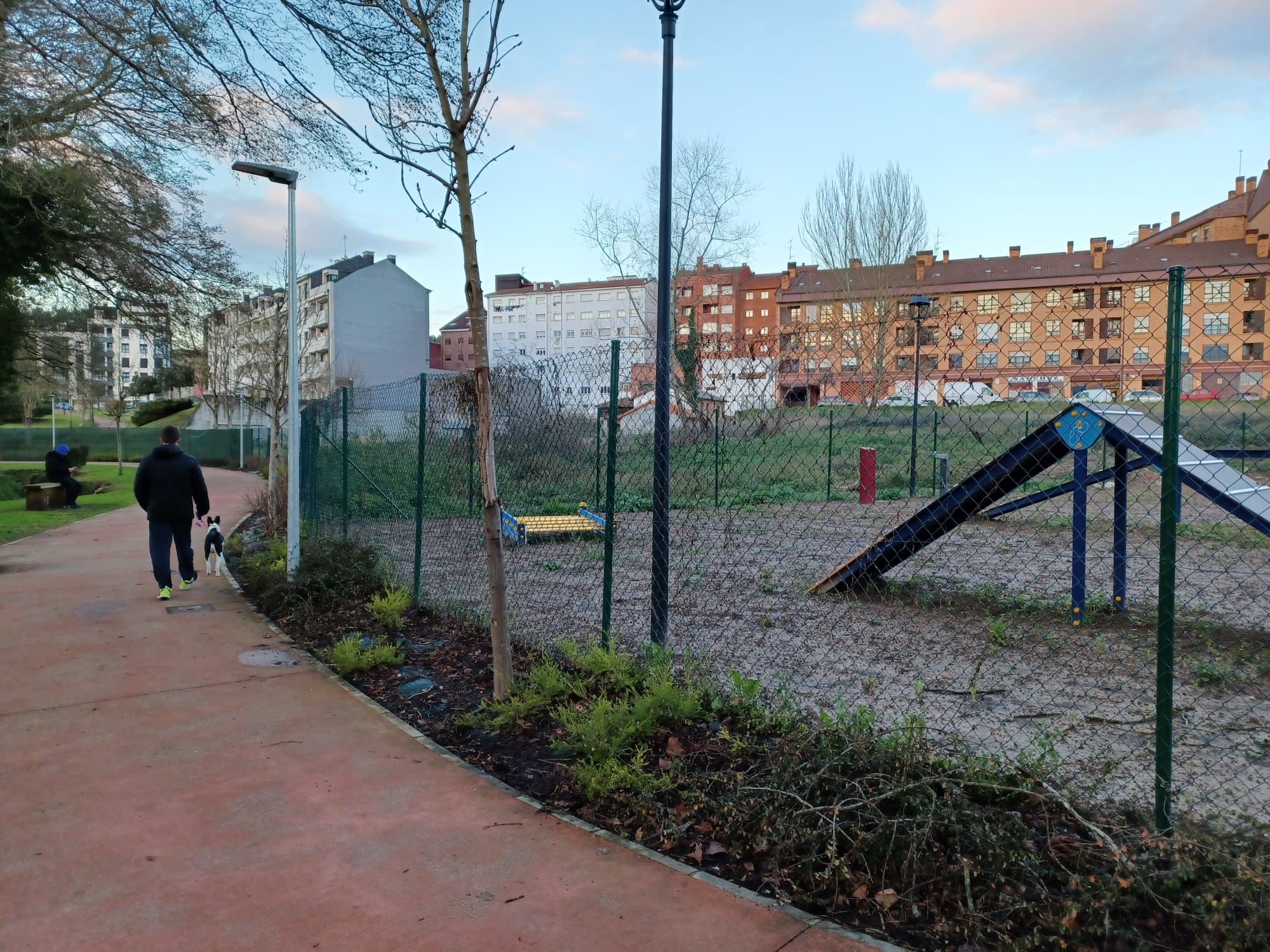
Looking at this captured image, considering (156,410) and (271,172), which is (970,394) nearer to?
(271,172)

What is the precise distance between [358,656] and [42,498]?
18.5 metres

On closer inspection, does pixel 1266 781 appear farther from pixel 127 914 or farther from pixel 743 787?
pixel 127 914

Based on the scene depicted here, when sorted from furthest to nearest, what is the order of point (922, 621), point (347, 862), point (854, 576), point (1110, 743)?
point (854, 576)
point (922, 621)
point (1110, 743)
point (347, 862)

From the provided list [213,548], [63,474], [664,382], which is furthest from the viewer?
[63,474]

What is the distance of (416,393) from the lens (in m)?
8.70

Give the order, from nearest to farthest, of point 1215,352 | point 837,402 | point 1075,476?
point 1215,352, point 837,402, point 1075,476

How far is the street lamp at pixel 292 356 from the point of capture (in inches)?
340

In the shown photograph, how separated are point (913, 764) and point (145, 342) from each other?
649 inches

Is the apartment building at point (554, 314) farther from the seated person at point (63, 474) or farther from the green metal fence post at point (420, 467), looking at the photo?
the green metal fence post at point (420, 467)

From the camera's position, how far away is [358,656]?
19.2 ft

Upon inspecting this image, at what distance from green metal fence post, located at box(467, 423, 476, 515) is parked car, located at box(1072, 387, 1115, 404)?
5264 millimetres

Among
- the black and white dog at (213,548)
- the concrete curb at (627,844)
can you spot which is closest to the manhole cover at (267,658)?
the concrete curb at (627,844)

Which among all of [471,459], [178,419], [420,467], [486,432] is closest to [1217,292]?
[486,432]

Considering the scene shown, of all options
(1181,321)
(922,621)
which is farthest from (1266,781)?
(922,621)
